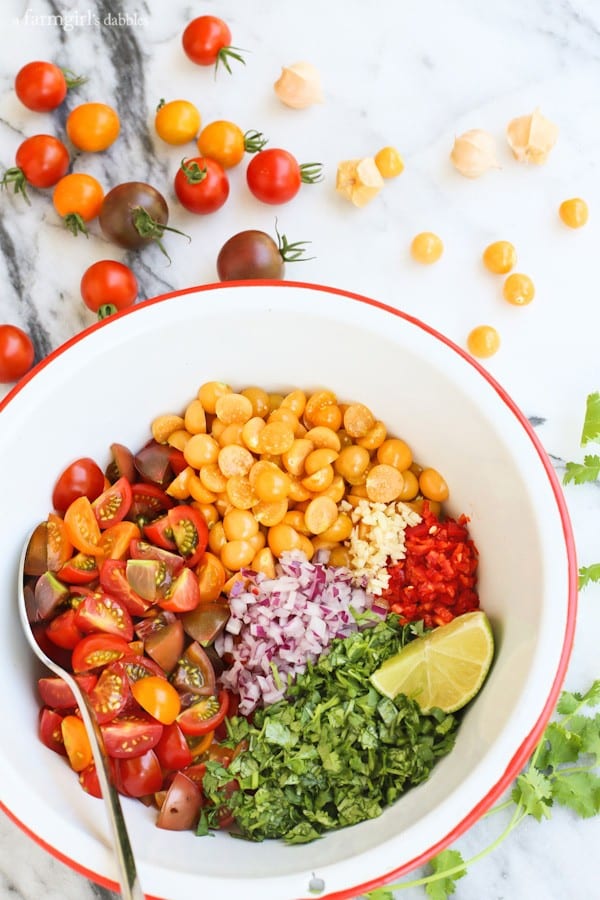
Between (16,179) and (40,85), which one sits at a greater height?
(40,85)

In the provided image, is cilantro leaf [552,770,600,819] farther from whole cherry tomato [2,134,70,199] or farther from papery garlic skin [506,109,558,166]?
whole cherry tomato [2,134,70,199]

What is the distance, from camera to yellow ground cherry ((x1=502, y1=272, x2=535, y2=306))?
76.2 inches

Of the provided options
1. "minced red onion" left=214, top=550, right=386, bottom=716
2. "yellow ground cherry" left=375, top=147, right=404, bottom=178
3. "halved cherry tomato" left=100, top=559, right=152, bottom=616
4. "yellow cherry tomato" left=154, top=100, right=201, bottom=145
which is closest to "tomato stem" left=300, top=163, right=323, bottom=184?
"yellow ground cherry" left=375, top=147, right=404, bottom=178

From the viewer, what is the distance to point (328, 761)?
5.21 ft

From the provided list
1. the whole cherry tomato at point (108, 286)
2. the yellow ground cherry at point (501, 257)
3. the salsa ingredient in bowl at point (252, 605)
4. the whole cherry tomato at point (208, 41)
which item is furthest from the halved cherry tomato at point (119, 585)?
the whole cherry tomato at point (208, 41)

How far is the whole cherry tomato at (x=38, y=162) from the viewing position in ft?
6.41

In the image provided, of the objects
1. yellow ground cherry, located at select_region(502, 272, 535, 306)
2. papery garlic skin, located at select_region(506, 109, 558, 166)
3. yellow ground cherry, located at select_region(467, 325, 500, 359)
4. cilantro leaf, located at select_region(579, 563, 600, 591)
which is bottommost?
cilantro leaf, located at select_region(579, 563, 600, 591)

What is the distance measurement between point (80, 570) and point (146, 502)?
0.63 ft

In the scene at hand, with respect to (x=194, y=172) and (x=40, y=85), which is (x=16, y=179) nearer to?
(x=40, y=85)

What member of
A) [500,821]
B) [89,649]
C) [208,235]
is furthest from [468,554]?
[208,235]

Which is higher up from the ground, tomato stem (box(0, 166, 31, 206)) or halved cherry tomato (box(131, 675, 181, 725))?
tomato stem (box(0, 166, 31, 206))

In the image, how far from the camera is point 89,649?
1617 millimetres

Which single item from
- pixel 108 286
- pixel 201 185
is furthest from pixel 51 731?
pixel 201 185

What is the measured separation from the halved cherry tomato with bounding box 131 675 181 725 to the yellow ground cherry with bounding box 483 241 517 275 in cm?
111
